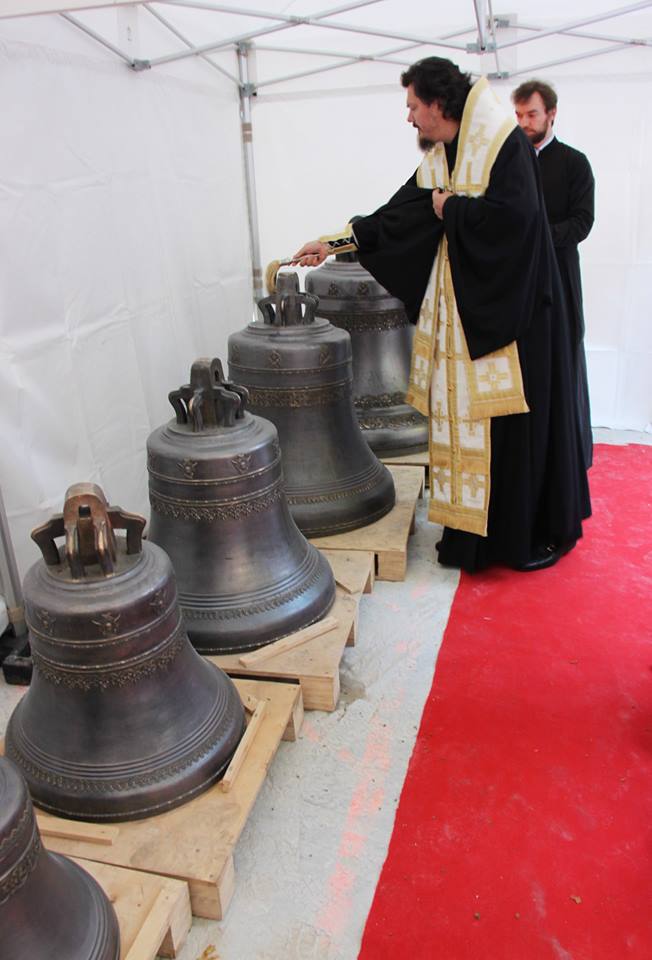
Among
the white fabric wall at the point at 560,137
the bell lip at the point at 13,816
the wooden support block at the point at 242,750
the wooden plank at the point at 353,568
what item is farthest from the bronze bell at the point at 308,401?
the white fabric wall at the point at 560,137

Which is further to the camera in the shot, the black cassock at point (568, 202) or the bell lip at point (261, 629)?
the black cassock at point (568, 202)

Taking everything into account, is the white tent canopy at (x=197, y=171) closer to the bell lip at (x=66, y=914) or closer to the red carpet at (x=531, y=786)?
the bell lip at (x=66, y=914)

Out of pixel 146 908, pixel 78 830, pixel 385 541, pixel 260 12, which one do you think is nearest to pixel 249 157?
pixel 260 12

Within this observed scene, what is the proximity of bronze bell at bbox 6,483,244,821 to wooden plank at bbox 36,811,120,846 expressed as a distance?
0.10ft

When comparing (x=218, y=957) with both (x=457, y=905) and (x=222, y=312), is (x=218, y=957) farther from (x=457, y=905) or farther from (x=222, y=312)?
(x=222, y=312)

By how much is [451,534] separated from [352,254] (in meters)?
1.74

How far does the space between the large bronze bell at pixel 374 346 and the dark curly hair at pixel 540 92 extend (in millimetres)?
1171

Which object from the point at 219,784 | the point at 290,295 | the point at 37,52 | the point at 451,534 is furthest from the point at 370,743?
the point at 37,52

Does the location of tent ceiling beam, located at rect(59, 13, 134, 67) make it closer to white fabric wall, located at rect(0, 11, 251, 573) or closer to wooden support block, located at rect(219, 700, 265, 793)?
white fabric wall, located at rect(0, 11, 251, 573)

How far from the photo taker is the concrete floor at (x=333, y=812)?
6.47 ft

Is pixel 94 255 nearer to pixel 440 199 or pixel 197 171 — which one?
pixel 197 171

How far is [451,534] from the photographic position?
368 cm

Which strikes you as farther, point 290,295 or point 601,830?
point 290,295

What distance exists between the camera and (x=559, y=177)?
4.09 meters
